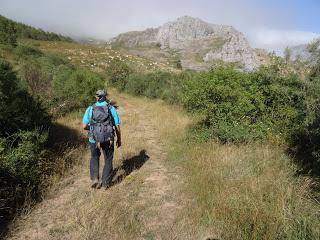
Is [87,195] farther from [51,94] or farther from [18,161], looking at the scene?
[51,94]

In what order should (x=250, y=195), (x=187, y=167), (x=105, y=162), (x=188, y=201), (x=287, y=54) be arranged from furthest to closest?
1. (x=287, y=54)
2. (x=187, y=167)
3. (x=105, y=162)
4. (x=188, y=201)
5. (x=250, y=195)

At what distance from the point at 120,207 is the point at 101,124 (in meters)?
1.56

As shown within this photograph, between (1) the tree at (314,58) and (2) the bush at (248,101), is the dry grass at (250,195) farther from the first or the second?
(1) the tree at (314,58)

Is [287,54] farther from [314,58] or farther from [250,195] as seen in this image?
[250,195]

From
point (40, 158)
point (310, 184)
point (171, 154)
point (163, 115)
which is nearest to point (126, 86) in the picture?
point (163, 115)

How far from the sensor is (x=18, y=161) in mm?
6320

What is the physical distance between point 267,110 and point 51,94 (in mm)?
8148

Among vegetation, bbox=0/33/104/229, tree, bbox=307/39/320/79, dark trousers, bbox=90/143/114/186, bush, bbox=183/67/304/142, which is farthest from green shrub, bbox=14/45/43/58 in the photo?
tree, bbox=307/39/320/79

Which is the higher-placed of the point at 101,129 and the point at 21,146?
the point at 101,129

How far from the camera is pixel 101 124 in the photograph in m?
6.37

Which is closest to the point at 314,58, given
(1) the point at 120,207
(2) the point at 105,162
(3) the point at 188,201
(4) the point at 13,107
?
(3) the point at 188,201

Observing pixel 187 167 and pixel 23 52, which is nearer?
pixel 187 167

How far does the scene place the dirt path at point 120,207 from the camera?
16.0 feet

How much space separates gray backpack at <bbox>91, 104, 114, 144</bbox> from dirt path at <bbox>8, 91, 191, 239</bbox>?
98 cm
